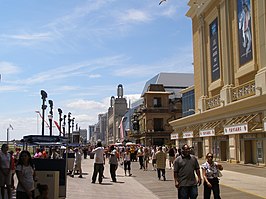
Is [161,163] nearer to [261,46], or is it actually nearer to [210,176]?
[210,176]

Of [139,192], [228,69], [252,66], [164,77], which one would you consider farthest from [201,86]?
[164,77]

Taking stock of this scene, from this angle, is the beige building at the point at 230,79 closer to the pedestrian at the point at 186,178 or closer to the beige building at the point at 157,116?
the pedestrian at the point at 186,178

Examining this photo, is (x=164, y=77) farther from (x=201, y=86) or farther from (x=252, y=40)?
(x=252, y=40)

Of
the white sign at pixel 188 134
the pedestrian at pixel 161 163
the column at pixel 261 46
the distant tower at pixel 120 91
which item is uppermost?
the distant tower at pixel 120 91

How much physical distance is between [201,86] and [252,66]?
13400 millimetres

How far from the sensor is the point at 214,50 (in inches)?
1502

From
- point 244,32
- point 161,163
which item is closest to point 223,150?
point 244,32

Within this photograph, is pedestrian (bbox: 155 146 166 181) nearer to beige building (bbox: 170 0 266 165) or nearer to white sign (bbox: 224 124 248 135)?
beige building (bbox: 170 0 266 165)

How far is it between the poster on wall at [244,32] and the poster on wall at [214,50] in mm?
5360

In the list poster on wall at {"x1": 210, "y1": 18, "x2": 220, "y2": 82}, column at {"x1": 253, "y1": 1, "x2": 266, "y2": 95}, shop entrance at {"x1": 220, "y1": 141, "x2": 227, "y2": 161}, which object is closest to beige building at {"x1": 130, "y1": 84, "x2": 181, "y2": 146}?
poster on wall at {"x1": 210, "y1": 18, "x2": 220, "y2": 82}

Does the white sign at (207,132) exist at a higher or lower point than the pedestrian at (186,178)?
higher

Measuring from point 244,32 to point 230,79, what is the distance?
4489 mm

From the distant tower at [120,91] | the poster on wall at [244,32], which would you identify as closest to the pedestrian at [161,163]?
the poster on wall at [244,32]

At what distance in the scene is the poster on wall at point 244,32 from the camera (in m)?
29.9
